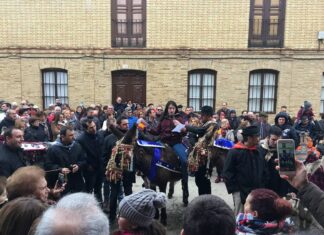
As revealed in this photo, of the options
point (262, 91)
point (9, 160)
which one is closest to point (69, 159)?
point (9, 160)

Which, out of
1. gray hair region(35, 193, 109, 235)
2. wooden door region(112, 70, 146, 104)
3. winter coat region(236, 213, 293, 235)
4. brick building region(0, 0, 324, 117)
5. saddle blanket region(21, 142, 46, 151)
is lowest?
saddle blanket region(21, 142, 46, 151)

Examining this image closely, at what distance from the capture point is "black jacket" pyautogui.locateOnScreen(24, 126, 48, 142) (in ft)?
23.0

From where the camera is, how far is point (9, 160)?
4.87 m

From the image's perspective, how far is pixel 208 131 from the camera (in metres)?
6.17

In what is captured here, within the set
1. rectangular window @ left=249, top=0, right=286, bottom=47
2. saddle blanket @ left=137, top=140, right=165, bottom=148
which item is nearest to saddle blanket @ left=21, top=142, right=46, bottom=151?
saddle blanket @ left=137, top=140, right=165, bottom=148

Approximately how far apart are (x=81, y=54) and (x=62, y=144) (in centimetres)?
963

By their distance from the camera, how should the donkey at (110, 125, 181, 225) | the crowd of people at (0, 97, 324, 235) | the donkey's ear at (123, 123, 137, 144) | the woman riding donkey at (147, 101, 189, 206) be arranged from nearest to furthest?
1. the crowd of people at (0, 97, 324, 235)
2. the donkey's ear at (123, 123, 137, 144)
3. the donkey at (110, 125, 181, 225)
4. the woman riding donkey at (147, 101, 189, 206)

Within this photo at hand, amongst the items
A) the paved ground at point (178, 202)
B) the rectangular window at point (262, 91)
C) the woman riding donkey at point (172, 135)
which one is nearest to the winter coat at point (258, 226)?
the paved ground at point (178, 202)

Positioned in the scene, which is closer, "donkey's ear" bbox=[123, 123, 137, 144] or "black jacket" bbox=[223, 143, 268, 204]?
"black jacket" bbox=[223, 143, 268, 204]

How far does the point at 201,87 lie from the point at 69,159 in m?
10.3

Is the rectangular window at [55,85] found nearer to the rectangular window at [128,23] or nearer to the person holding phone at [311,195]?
the rectangular window at [128,23]

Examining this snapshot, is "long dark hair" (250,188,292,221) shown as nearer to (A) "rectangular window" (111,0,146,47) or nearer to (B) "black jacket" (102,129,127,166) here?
(B) "black jacket" (102,129,127,166)

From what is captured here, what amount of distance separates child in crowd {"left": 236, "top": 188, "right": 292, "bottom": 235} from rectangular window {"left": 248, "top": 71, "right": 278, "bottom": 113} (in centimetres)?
1288

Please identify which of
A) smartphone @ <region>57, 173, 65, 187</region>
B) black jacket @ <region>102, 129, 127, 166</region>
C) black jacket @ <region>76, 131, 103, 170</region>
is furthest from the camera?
black jacket @ <region>76, 131, 103, 170</region>
